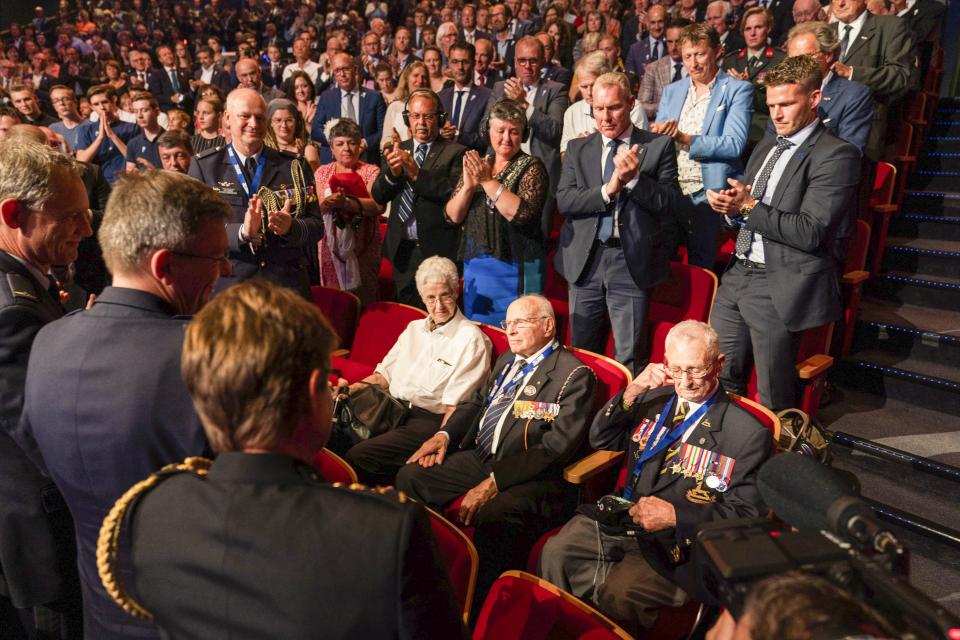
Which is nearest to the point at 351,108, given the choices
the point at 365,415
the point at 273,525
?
the point at 365,415

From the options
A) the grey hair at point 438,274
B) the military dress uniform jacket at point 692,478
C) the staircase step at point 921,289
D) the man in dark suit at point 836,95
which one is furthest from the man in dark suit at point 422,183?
the staircase step at point 921,289

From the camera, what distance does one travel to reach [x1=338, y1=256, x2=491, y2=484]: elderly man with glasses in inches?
117

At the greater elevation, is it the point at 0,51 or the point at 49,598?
the point at 0,51

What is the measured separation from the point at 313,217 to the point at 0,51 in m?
10.7

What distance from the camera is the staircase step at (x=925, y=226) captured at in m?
4.27

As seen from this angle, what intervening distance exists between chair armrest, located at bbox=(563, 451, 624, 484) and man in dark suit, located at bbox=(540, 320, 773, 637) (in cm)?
8

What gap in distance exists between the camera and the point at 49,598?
1.71 m

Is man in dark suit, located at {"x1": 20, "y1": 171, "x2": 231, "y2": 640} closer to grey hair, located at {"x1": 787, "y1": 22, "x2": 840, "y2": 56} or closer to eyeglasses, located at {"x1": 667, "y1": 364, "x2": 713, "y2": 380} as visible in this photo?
eyeglasses, located at {"x1": 667, "y1": 364, "x2": 713, "y2": 380}

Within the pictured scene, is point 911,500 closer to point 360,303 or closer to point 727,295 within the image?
point 727,295

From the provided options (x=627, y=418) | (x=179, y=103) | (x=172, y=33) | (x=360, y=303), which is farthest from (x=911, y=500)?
(x=172, y=33)

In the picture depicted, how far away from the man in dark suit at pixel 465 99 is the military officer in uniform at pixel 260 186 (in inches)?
72.1

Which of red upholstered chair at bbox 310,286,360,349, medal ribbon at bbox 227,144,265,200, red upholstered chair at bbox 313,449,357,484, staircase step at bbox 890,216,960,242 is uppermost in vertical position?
medal ribbon at bbox 227,144,265,200

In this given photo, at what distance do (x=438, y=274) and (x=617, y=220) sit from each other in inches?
32.8

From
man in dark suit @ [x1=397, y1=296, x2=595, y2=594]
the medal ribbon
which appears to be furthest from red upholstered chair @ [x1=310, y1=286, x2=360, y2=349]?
man in dark suit @ [x1=397, y1=296, x2=595, y2=594]
